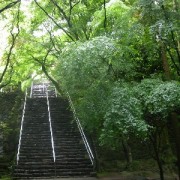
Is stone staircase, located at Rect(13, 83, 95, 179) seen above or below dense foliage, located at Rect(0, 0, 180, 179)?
below

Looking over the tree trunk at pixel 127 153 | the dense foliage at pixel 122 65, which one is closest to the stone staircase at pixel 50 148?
the tree trunk at pixel 127 153

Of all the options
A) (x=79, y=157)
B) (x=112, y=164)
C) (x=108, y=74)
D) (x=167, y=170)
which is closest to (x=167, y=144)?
(x=167, y=170)

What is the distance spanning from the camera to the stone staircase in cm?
1302

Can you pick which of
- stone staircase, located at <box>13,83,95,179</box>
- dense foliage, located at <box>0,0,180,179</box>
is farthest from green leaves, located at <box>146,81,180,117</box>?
stone staircase, located at <box>13,83,95,179</box>

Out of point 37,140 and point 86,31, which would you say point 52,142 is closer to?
point 37,140

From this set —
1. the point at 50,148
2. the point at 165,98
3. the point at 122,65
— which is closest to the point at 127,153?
the point at 50,148

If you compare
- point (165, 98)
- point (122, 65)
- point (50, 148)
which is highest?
point (122, 65)

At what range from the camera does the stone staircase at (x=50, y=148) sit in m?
13.0

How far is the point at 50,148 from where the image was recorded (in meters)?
14.9

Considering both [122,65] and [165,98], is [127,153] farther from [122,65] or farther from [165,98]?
[165,98]

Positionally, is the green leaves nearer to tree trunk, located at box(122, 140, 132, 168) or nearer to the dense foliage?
the dense foliage

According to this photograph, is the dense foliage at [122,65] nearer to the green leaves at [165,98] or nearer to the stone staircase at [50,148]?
the green leaves at [165,98]

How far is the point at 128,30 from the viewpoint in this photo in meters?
11.2

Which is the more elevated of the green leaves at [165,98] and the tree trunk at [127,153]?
the green leaves at [165,98]
